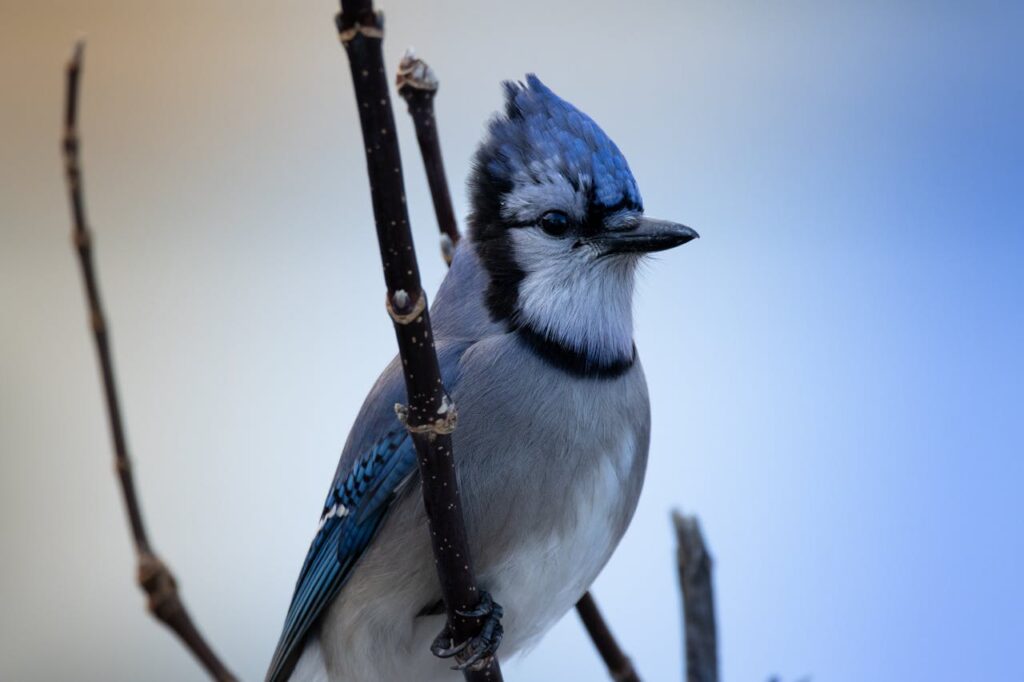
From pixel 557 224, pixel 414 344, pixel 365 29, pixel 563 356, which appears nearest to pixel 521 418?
pixel 563 356

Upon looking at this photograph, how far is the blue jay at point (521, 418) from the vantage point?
1.27 m

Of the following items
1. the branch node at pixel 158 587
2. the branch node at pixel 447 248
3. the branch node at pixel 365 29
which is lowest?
the branch node at pixel 158 587

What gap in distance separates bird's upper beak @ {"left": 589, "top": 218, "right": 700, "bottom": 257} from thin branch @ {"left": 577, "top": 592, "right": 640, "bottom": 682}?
0.39 m

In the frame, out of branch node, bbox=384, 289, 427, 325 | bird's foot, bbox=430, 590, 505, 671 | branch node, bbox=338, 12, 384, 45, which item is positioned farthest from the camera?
bird's foot, bbox=430, 590, 505, 671

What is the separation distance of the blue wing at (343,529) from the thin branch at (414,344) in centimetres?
27

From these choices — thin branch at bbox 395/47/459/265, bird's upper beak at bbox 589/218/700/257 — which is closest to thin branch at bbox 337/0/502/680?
thin branch at bbox 395/47/459/265

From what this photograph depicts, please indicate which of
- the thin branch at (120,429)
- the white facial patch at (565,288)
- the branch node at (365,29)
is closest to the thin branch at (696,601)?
the white facial patch at (565,288)

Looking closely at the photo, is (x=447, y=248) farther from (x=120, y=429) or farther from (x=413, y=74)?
(x=120, y=429)

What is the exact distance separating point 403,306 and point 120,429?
23cm

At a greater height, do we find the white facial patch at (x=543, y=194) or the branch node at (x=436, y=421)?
the white facial patch at (x=543, y=194)

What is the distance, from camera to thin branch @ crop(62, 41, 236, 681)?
84cm

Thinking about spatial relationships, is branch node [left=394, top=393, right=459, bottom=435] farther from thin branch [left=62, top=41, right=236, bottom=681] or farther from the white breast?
the white breast

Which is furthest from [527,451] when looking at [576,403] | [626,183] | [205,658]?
[205,658]

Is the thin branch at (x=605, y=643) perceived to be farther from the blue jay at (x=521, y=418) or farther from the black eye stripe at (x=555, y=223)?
the black eye stripe at (x=555, y=223)
